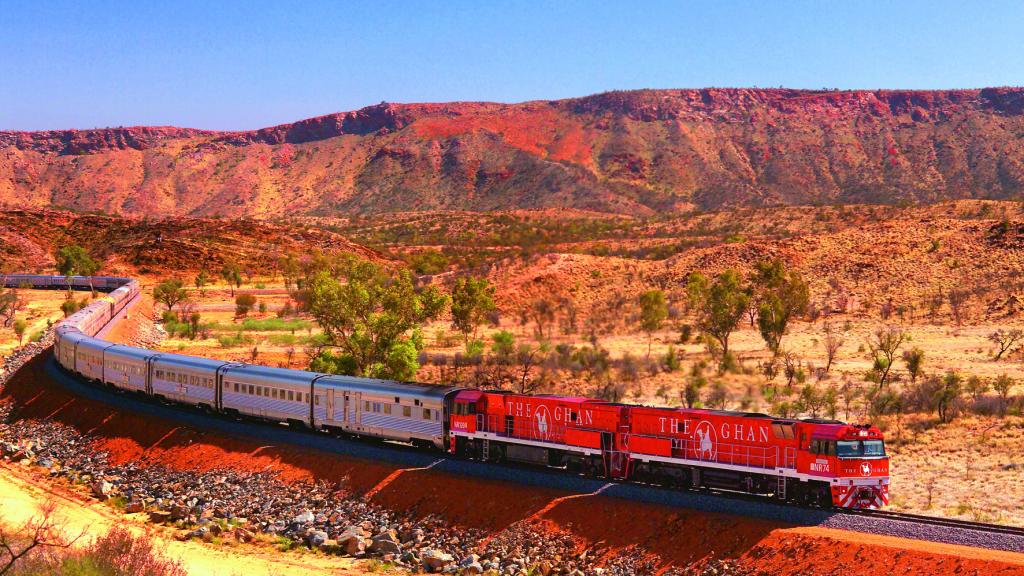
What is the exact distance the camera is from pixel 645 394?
4650cm

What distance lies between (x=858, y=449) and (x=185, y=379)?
29.9m

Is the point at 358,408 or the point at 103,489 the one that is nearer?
the point at 103,489

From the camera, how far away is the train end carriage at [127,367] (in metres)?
42.3

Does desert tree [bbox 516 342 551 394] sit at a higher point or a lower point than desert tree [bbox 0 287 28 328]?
lower

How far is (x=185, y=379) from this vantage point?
40.0 meters

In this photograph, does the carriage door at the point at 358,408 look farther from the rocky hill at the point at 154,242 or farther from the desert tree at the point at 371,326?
the rocky hill at the point at 154,242

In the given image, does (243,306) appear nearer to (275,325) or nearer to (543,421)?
(275,325)

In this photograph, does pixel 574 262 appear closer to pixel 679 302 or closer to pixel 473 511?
pixel 679 302

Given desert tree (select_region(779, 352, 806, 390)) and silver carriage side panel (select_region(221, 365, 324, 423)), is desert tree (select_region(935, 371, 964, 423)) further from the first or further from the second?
silver carriage side panel (select_region(221, 365, 324, 423))

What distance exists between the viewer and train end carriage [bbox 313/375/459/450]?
101 feet

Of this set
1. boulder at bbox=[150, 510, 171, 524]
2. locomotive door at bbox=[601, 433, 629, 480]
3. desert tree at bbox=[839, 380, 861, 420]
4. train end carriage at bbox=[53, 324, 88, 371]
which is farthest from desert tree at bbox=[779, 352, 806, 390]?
train end carriage at bbox=[53, 324, 88, 371]

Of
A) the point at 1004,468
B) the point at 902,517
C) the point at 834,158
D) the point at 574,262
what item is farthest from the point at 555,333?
the point at 834,158

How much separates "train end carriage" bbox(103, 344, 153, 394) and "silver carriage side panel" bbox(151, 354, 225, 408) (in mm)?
947

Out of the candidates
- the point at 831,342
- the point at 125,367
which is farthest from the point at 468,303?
the point at 831,342
